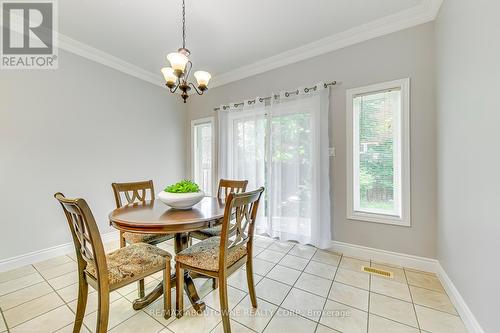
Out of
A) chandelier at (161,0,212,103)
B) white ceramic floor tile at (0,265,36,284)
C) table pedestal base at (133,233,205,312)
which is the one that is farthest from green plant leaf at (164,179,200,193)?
white ceramic floor tile at (0,265,36,284)

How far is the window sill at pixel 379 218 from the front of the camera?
2.26 m

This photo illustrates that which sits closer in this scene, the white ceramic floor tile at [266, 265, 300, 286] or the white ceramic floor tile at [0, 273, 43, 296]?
the white ceramic floor tile at [0, 273, 43, 296]

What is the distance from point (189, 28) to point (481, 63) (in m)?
2.61

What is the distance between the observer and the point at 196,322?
151cm

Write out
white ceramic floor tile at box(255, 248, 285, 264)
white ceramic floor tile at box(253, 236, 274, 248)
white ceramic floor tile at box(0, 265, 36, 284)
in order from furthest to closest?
white ceramic floor tile at box(253, 236, 274, 248) < white ceramic floor tile at box(255, 248, 285, 264) < white ceramic floor tile at box(0, 265, 36, 284)

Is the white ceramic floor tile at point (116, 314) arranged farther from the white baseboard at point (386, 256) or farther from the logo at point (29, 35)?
the logo at point (29, 35)

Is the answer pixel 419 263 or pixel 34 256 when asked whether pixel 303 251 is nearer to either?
pixel 419 263

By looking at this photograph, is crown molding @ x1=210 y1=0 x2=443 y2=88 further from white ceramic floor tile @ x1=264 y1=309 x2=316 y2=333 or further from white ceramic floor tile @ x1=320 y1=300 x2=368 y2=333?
white ceramic floor tile @ x1=264 y1=309 x2=316 y2=333

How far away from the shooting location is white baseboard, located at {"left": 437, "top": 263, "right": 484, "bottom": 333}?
1339mm

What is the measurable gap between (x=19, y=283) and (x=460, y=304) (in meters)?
3.83

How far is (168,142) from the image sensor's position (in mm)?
3908

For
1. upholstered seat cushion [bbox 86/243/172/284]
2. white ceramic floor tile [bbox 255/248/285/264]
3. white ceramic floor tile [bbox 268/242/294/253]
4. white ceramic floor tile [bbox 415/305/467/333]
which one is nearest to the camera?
upholstered seat cushion [bbox 86/243/172/284]

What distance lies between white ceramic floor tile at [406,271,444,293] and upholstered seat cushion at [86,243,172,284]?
2.27 metres

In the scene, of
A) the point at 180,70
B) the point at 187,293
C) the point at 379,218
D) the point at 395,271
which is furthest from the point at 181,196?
the point at 395,271
